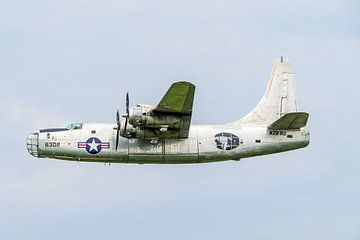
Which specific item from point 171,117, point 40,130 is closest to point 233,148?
point 171,117

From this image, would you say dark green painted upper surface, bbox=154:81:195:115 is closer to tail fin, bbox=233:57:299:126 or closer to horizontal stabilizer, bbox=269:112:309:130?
horizontal stabilizer, bbox=269:112:309:130

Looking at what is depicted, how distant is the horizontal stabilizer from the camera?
143ft

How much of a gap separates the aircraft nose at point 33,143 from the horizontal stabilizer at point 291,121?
37.3 feet

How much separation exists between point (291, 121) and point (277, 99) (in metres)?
3.69

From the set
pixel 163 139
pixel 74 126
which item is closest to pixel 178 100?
pixel 163 139

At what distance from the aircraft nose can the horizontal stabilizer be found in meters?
11.4

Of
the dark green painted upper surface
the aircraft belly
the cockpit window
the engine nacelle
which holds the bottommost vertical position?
the aircraft belly

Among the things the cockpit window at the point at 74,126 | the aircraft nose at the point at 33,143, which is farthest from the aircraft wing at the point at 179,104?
the aircraft nose at the point at 33,143

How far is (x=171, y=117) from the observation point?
42.3 m

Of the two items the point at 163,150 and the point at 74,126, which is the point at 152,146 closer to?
the point at 163,150

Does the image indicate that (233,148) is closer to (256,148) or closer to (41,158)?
(256,148)

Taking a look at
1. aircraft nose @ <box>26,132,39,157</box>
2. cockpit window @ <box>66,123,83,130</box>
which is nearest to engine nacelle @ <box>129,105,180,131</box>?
cockpit window @ <box>66,123,83,130</box>

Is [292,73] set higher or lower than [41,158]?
higher

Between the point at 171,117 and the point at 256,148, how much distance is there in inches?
199
